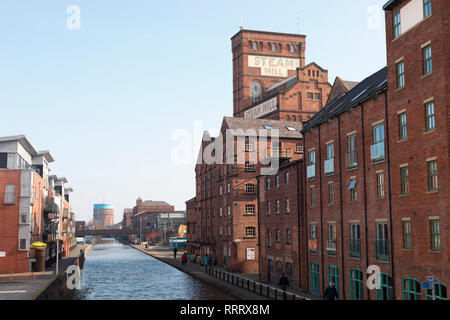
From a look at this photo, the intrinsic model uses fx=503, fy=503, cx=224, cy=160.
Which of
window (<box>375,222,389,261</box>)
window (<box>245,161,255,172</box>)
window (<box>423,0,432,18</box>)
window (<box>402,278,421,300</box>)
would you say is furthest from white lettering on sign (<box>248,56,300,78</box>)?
window (<box>402,278,421,300</box>)

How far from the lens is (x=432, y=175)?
75.8ft

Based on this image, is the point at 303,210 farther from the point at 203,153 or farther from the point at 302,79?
the point at 302,79

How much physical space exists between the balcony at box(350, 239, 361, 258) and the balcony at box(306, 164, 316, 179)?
721 centimetres

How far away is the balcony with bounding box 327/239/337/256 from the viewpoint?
3309 cm

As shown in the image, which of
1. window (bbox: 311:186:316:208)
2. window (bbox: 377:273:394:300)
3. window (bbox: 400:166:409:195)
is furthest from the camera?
window (bbox: 311:186:316:208)

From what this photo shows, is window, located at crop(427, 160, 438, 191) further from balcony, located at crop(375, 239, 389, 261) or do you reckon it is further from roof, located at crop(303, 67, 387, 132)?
roof, located at crop(303, 67, 387, 132)

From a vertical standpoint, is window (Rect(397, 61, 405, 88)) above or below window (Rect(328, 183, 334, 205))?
above

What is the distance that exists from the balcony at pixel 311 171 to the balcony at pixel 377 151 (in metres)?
8.26

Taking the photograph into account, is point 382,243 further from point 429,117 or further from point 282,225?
point 282,225

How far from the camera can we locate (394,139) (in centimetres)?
2620

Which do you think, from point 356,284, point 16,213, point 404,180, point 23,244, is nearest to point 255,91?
point 16,213

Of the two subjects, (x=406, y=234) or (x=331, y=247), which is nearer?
(x=406, y=234)

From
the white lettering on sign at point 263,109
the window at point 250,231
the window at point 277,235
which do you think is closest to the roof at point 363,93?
the window at point 277,235

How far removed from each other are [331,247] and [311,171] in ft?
20.1
